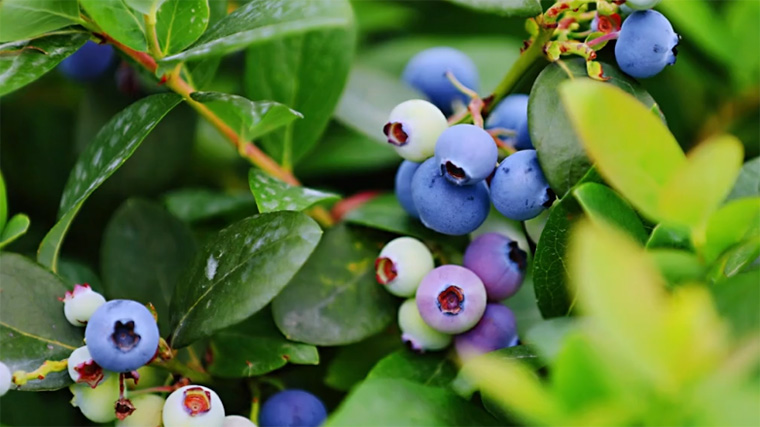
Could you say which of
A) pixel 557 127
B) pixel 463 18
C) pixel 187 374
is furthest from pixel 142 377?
pixel 463 18

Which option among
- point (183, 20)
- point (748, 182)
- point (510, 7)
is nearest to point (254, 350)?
point (183, 20)

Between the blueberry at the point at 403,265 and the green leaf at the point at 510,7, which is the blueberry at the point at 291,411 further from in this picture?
the green leaf at the point at 510,7

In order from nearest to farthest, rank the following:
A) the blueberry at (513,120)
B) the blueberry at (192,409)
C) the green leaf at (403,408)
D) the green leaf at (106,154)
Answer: the green leaf at (403,408) → the blueberry at (192,409) → the green leaf at (106,154) → the blueberry at (513,120)

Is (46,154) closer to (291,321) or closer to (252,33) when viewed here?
(291,321)

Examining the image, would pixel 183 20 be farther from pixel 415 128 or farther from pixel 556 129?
pixel 556 129

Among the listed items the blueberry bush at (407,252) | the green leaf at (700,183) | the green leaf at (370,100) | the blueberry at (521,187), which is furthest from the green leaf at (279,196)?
the green leaf at (700,183)

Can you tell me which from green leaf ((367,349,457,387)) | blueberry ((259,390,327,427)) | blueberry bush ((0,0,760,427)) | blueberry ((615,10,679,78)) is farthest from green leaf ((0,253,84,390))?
blueberry ((615,10,679,78))

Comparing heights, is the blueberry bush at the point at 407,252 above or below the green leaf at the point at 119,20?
below
